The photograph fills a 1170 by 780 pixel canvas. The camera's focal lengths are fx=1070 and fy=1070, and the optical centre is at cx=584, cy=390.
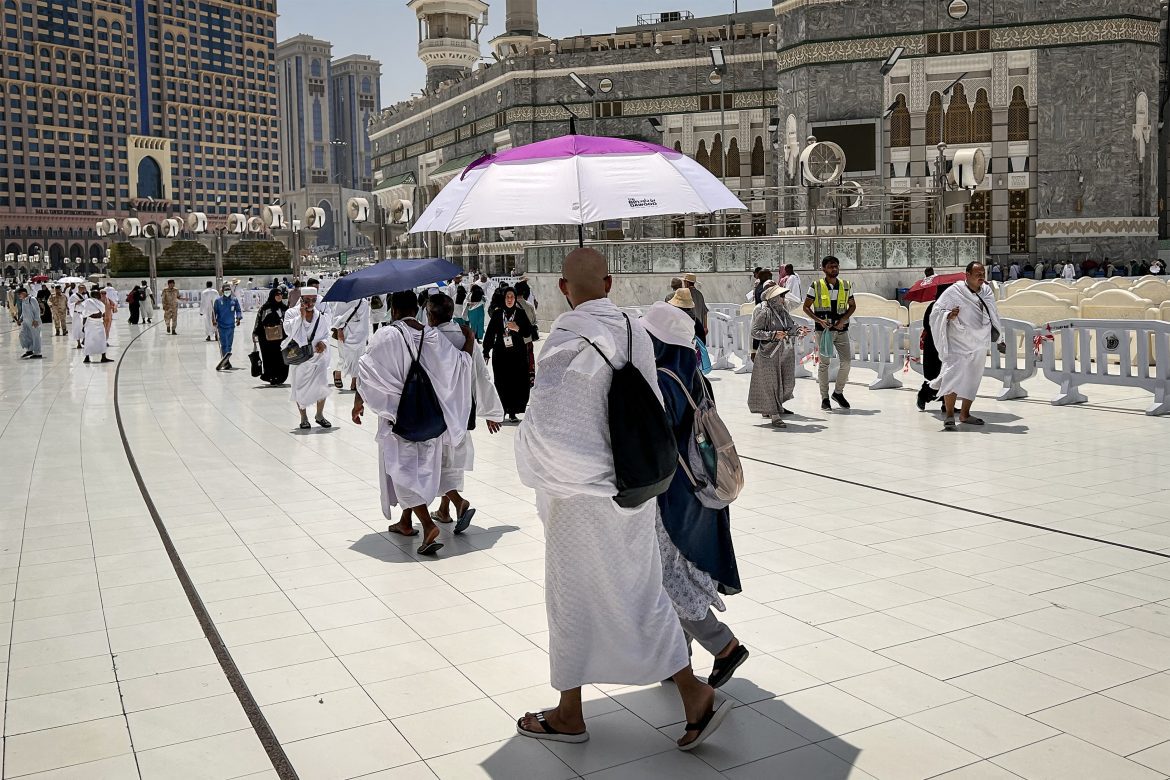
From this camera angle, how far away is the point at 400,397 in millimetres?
6301

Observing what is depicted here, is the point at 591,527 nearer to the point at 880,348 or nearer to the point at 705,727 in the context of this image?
the point at 705,727

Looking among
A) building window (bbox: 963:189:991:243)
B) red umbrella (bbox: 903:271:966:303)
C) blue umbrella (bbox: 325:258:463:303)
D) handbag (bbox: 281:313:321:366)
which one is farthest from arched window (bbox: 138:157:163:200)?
blue umbrella (bbox: 325:258:463:303)

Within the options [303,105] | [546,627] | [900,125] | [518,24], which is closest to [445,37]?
[518,24]

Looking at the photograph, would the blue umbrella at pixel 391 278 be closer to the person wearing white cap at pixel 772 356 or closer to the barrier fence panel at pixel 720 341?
the person wearing white cap at pixel 772 356

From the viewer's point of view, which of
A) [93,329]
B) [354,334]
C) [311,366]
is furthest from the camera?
[93,329]


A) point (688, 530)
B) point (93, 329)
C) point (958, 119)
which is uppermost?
point (958, 119)

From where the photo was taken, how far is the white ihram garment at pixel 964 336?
9852 millimetres

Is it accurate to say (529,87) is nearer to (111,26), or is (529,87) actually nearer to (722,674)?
(722,674)

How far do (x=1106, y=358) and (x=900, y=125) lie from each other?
85.9 ft

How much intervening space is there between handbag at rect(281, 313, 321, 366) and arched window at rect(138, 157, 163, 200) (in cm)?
12300

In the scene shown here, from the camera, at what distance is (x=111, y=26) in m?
118

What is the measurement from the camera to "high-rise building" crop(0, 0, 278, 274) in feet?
366

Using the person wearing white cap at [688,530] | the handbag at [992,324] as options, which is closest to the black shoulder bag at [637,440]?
the person wearing white cap at [688,530]

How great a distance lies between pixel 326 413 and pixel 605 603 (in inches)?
376
